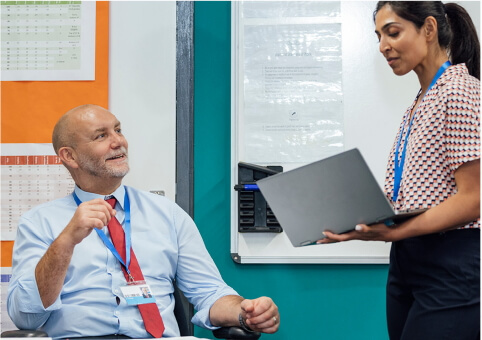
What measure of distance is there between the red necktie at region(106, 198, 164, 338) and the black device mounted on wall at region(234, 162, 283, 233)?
0.63 metres

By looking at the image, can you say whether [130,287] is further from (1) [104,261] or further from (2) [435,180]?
(2) [435,180]

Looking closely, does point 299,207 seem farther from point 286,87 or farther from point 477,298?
point 286,87

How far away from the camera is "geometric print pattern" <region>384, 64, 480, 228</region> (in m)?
1.36

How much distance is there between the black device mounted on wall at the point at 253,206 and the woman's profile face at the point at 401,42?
956mm

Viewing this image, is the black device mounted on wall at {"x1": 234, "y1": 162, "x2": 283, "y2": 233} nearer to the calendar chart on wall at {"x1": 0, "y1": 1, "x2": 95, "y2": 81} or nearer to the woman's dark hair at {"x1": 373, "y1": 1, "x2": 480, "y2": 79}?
the calendar chart on wall at {"x1": 0, "y1": 1, "x2": 95, "y2": 81}

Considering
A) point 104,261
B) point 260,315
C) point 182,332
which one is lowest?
point 182,332

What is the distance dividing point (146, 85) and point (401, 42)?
52.7 inches

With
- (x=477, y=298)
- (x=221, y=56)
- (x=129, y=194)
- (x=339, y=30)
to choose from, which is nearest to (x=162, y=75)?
(x=221, y=56)

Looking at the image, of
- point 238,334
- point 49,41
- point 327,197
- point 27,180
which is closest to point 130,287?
point 238,334

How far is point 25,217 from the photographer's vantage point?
1943 mm

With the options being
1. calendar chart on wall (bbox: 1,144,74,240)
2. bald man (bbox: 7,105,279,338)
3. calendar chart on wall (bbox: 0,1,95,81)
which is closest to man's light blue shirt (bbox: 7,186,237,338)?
bald man (bbox: 7,105,279,338)

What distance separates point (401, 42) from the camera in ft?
5.01

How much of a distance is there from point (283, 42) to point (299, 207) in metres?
1.16

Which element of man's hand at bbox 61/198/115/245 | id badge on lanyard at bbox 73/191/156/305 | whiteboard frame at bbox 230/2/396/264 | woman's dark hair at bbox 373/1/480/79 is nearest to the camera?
woman's dark hair at bbox 373/1/480/79
